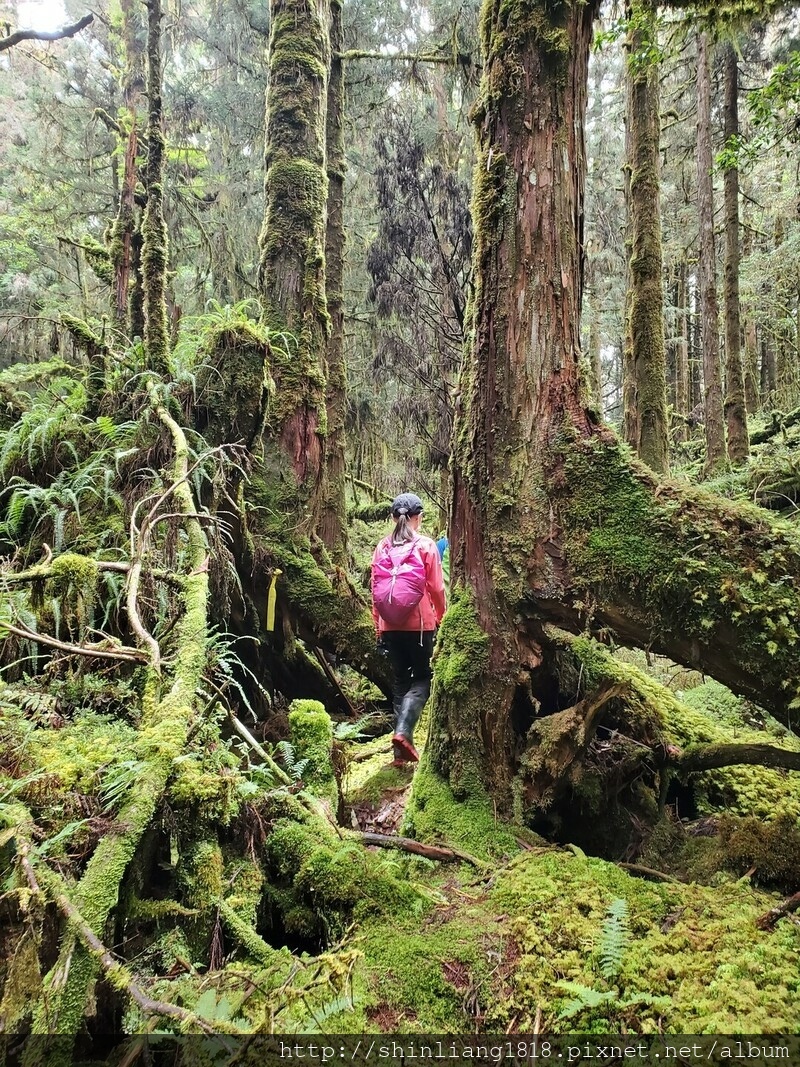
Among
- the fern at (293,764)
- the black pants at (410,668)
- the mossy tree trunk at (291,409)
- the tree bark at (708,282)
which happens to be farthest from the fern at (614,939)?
the tree bark at (708,282)

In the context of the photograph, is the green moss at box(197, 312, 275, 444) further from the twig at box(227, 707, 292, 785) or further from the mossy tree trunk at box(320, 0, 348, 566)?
the twig at box(227, 707, 292, 785)

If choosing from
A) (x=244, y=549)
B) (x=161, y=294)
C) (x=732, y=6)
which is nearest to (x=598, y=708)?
(x=244, y=549)

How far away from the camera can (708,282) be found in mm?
12242

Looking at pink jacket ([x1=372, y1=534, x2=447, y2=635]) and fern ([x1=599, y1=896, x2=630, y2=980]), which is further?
pink jacket ([x1=372, y1=534, x2=447, y2=635])

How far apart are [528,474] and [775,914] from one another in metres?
2.34

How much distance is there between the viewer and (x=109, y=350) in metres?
5.77

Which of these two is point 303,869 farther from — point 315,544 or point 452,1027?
point 315,544

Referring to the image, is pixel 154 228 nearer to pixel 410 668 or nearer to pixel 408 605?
pixel 408 605

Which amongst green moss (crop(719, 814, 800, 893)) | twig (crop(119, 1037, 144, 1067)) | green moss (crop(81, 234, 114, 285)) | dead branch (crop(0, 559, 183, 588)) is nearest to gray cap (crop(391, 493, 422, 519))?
dead branch (crop(0, 559, 183, 588))

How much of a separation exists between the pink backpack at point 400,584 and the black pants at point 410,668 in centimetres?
19

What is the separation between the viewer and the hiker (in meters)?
5.12

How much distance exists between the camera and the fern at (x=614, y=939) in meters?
2.19

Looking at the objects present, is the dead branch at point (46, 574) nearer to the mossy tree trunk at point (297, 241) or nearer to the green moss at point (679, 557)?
the green moss at point (679, 557)

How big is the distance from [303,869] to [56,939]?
111cm
